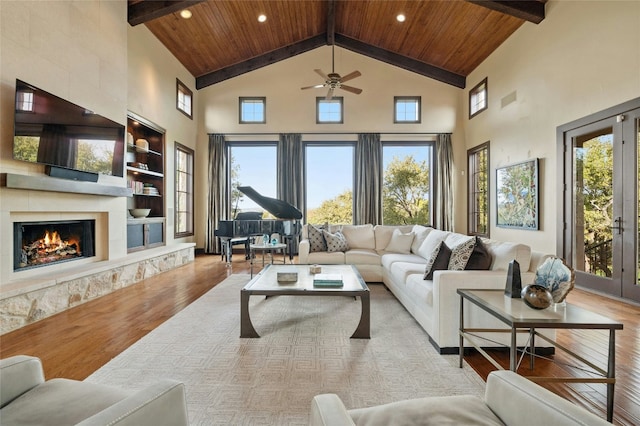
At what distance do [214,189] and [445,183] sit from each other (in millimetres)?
5718

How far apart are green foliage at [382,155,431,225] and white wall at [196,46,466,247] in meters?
0.81

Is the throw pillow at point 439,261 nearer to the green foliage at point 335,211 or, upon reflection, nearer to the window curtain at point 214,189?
the green foliage at point 335,211

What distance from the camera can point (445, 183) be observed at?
7973mm

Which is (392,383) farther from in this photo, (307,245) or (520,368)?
(307,245)

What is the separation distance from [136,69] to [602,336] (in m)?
7.10

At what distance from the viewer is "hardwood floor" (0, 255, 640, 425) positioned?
198 cm

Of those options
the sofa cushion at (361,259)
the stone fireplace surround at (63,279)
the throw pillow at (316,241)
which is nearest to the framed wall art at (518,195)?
the sofa cushion at (361,259)

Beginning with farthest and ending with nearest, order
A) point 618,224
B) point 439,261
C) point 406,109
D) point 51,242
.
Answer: point 406,109 → point 618,224 → point 51,242 → point 439,261

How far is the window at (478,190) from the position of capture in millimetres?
7062

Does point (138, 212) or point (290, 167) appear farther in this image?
point (290, 167)

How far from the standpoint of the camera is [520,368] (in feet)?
7.47

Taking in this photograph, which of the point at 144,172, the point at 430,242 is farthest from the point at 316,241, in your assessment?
the point at 144,172

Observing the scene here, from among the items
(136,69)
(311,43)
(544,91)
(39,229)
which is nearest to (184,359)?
(39,229)

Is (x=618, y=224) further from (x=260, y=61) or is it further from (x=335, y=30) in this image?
(x=260, y=61)
